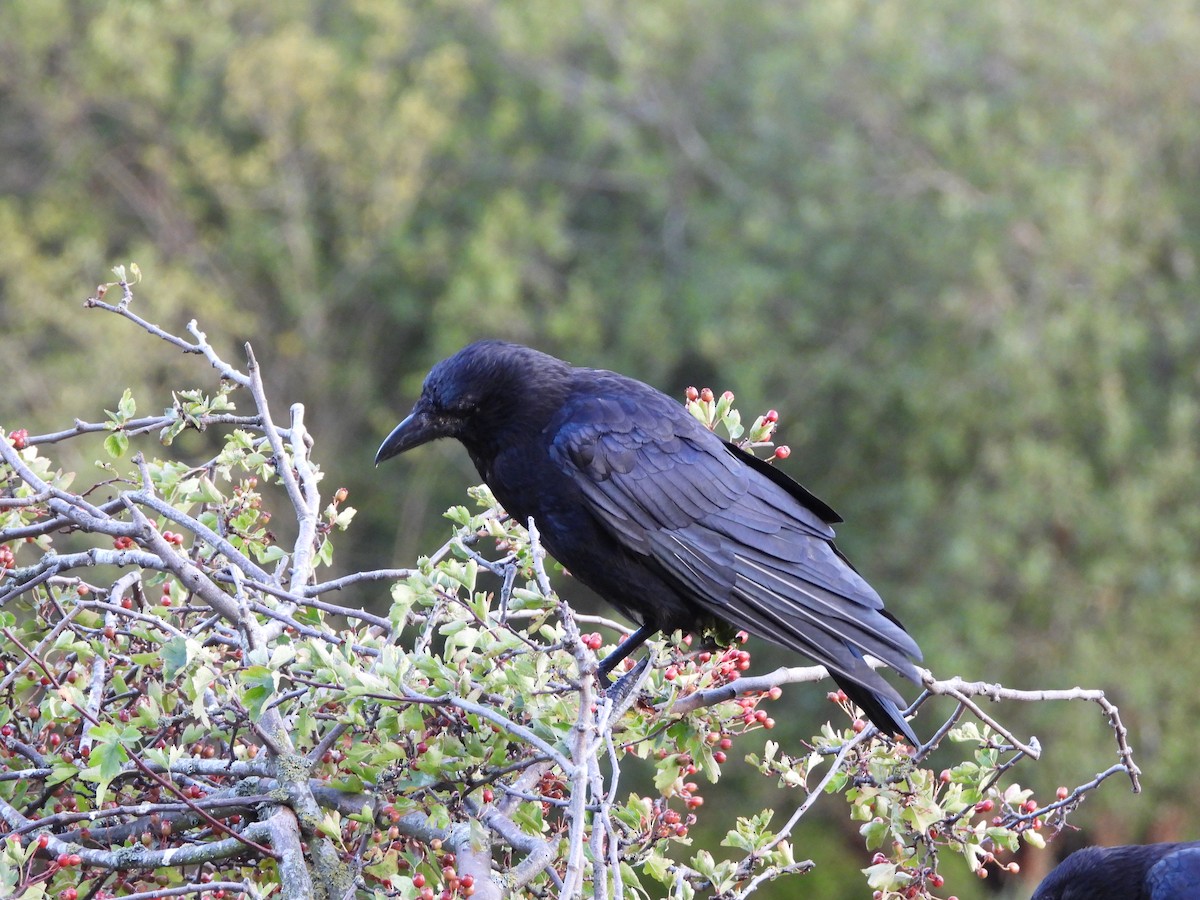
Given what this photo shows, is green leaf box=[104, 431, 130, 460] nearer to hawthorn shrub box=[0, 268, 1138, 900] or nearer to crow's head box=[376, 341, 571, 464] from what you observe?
hawthorn shrub box=[0, 268, 1138, 900]

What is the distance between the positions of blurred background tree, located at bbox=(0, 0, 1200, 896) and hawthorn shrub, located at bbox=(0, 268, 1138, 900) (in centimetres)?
772

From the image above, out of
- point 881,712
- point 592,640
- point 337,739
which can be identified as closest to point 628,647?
point 881,712

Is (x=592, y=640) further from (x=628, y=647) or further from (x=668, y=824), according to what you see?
(x=628, y=647)

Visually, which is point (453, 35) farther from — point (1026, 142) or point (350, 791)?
point (350, 791)

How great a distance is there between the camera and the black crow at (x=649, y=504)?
342 centimetres

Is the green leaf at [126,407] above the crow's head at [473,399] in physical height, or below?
above

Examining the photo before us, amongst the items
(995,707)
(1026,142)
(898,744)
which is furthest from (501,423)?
(1026,142)

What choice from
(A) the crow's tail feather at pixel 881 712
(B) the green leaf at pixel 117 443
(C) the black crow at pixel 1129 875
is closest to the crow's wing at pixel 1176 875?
(C) the black crow at pixel 1129 875

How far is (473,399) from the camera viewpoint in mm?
3688

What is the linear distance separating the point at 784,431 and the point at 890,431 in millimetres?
885

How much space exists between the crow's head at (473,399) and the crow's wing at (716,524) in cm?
12

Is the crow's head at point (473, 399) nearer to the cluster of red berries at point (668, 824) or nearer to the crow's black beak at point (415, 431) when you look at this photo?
the crow's black beak at point (415, 431)

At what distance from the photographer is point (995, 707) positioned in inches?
365

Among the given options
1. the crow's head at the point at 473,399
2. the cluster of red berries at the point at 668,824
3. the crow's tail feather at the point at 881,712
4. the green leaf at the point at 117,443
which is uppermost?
the green leaf at the point at 117,443
